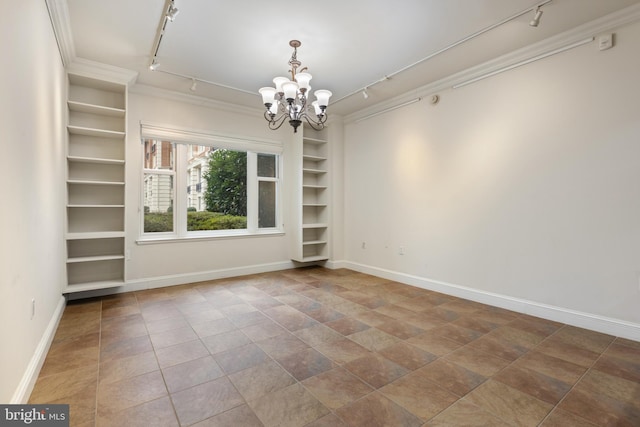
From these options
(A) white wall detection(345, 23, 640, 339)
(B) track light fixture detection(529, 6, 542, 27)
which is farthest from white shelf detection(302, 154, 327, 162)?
(B) track light fixture detection(529, 6, 542, 27)

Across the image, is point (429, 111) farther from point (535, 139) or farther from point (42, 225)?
point (42, 225)

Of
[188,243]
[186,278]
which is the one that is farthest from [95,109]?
[186,278]

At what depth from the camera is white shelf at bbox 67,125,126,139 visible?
3672 millimetres

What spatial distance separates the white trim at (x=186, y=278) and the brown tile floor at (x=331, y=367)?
352 mm

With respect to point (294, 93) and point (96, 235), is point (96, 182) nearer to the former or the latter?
point (96, 235)

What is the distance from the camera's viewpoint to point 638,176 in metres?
2.72

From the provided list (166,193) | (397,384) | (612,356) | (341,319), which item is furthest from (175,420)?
(166,193)

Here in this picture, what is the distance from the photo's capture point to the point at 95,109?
12.5 ft

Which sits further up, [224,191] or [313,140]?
[313,140]

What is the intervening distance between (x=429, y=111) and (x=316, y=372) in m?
3.79

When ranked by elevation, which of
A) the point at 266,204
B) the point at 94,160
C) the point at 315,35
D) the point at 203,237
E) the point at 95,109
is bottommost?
the point at 203,237

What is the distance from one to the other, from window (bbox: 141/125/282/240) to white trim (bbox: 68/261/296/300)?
0.61 meters

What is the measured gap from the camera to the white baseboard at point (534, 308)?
280 cm

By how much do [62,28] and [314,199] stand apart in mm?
4226
